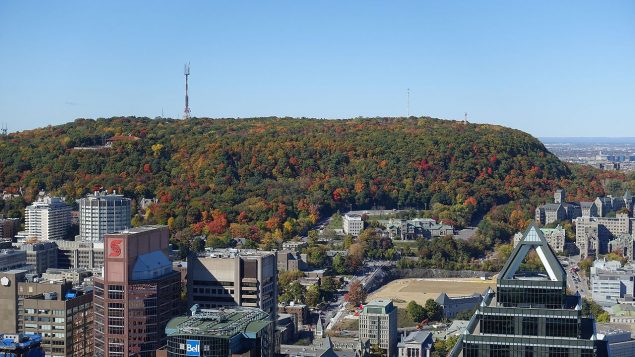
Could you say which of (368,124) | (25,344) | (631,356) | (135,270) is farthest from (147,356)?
(368,124)

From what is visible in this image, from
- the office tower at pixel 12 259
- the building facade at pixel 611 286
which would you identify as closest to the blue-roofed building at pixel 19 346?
the office tower at pixel 12 259

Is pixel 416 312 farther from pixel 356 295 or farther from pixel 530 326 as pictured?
pixel 530 326

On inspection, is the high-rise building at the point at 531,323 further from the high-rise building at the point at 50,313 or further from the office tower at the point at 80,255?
the office tower at the point at 80,255

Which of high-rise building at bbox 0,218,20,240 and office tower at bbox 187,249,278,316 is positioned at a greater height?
office tower at bbox 187,249,278,316

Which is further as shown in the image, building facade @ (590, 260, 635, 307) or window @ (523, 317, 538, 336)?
building facade @ (590, 260, 635, 307)

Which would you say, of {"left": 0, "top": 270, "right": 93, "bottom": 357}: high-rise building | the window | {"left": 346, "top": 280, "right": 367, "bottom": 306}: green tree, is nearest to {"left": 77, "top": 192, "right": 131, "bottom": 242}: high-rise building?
{"left": 346, "top": 280, "right": 367, "bottom": 306}: green tree

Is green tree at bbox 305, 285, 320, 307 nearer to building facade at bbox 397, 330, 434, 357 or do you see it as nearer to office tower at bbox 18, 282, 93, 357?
building facade at bbox 397, 330, 434, 357
